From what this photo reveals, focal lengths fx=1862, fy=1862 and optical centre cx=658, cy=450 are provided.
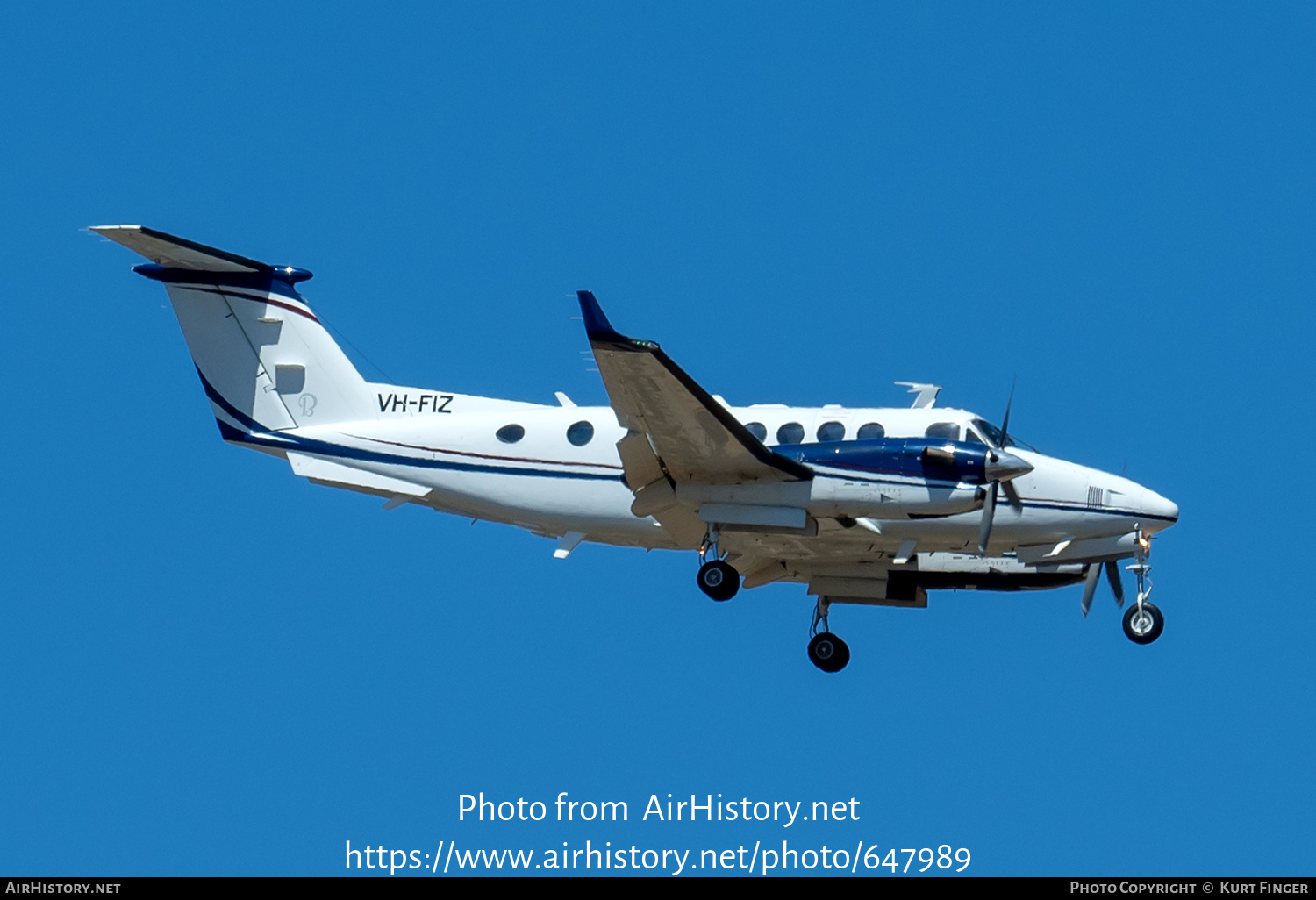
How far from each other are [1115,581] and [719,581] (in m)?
5.53

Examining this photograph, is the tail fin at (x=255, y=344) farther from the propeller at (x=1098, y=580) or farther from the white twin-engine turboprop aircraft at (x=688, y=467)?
the propeller at (x=1098, y=580)

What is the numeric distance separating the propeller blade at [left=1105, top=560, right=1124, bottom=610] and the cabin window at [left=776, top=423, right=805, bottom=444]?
4369 mm

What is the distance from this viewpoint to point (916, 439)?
21.6m

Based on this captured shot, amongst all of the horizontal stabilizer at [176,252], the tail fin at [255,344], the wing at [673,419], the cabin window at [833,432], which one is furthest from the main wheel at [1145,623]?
the horizontal stabilizer at [176,252]

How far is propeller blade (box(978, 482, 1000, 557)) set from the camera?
2198 cm

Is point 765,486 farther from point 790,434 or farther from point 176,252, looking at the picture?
point 176,252

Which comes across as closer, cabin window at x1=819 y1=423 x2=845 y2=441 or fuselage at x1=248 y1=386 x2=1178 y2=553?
fuselage at x1=248 y1=386 x2=1178 y2=553

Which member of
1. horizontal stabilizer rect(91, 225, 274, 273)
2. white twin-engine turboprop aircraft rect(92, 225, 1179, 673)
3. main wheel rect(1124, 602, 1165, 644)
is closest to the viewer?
white twin-engine turboprop aircraft rect(92, 225, 1179, 673)

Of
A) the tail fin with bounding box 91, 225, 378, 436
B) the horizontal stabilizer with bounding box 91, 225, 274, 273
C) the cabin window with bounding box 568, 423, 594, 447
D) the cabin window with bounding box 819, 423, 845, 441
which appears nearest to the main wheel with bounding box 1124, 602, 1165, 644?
the cabin window with bounding box 819, 423, 845, 441

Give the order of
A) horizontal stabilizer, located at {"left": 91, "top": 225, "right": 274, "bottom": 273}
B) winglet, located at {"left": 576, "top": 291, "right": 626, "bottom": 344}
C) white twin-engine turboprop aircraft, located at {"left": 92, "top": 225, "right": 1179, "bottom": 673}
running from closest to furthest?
winglet, located at {"left": 576, "top": 291, "right": 626, "bottom": 344}
white twin-engine turboprop aircraft, located at {"left": 92, "top": 225, "right": 1179, "bottom": 673}
horizontal stabilizer, located at {"left": 91, "top": 225, "right": 274, "bottom": 273}

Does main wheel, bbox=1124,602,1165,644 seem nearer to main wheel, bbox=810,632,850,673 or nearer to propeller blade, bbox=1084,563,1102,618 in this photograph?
propeller blade, bbox=1084,563,1102,618

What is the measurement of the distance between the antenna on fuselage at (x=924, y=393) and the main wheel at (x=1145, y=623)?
11.7 ft
